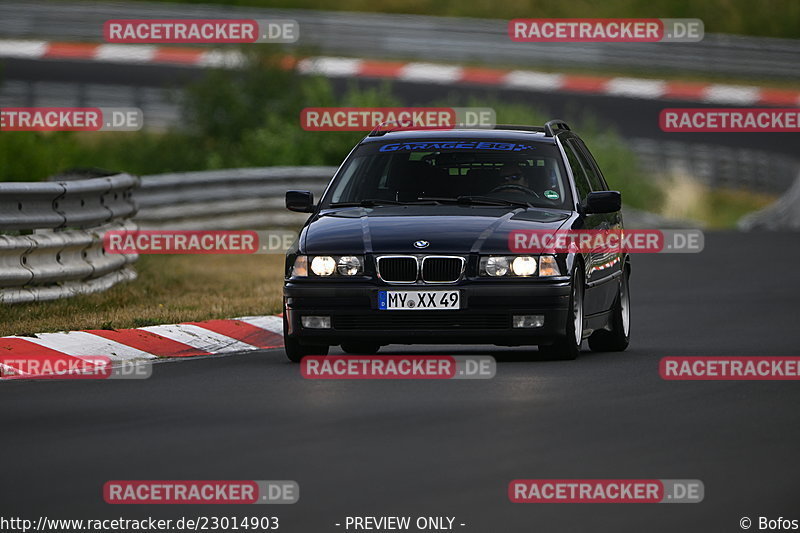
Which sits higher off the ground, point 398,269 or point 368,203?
point 368,203

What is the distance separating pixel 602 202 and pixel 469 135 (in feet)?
4.09

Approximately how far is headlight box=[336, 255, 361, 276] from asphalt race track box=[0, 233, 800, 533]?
0.72 m

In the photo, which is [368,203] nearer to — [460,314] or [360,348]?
[360,348]

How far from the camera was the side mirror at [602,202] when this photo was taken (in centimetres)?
1330

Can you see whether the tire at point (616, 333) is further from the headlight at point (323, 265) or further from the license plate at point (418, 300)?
the headlight at point (323, 265)

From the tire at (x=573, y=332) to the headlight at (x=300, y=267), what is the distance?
1.66 metres

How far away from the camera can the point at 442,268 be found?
12336 millimetres

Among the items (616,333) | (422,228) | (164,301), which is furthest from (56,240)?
(616,333)

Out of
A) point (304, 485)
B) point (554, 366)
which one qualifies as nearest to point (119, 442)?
point (304, 485)

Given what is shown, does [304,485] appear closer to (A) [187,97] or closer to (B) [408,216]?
(B) [408,216]

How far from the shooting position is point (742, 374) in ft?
40.5

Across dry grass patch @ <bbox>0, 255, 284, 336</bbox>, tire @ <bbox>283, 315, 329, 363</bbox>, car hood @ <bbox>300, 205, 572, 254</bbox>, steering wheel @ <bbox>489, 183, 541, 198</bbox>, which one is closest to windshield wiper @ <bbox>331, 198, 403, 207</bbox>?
car hood @ <bbox>300, 205, 572, 254</bbox>

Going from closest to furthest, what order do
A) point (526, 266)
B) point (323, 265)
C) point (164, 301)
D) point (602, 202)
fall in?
point (526, 266) < point (323, 265) < point (602, 202) < point (164, 301)

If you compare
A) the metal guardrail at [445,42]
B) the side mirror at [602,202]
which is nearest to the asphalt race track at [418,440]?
the side mirror at [602,202]
